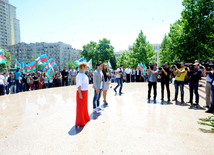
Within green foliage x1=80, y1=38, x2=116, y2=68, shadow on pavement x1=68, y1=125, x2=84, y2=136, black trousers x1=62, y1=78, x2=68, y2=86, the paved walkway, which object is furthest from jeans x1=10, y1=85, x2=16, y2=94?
green foliage x1=80, y1=38, x2=116, y2=68

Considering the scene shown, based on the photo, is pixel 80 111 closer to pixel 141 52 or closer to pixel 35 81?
pixel 35 81

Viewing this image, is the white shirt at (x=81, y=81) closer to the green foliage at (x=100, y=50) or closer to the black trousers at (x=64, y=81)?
the black trousers at (x=64, y=81)

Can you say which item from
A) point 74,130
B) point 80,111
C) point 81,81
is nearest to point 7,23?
point 81,81

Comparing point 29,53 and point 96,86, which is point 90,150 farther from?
point 29,53

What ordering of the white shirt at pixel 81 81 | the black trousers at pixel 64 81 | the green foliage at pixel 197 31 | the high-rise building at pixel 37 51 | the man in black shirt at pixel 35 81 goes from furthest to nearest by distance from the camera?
1. the high-rise building at pixel 37 51
2. the green foliage at pixel 197 31
3. the black trousers at pixel 64 81
4. the man in black shirt at pixel 35 81
5. the white shirt at pixel 81 81

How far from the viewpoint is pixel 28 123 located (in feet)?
16.8

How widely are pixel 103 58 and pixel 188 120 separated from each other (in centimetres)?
6674

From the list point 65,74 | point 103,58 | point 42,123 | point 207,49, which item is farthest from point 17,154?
point 103,58

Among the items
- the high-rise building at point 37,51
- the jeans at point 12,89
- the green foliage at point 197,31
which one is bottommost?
the jeans at point 12,89

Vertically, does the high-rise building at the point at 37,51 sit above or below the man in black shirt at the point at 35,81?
above

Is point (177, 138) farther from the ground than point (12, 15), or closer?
closer

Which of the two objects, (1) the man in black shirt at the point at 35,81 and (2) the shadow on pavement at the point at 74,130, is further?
(1) the man in black shirt at the point at 35,81

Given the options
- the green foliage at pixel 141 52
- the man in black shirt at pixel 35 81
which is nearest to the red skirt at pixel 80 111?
the man in black shirt at pixel 35 81

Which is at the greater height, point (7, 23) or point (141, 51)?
point (7, 23)
